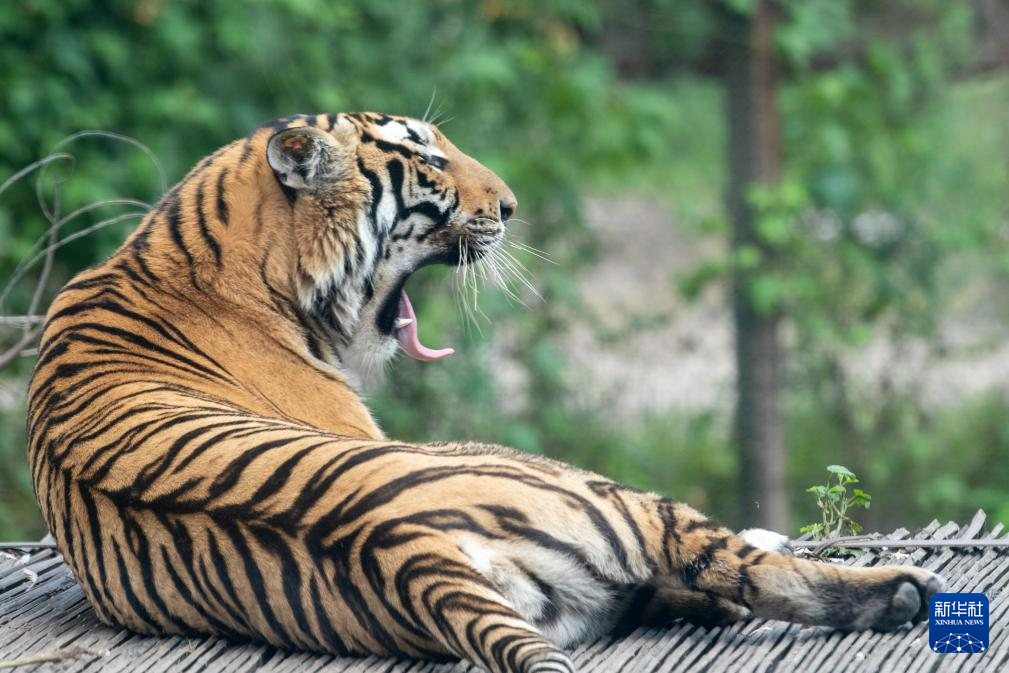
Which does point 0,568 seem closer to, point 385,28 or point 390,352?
point 390,352

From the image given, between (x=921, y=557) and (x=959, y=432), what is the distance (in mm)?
3962

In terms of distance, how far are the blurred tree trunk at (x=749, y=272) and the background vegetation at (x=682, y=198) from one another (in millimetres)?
14

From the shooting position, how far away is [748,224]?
20.1ft

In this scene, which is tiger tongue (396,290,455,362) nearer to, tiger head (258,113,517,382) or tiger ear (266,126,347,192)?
tiger head (258,113,517,382)

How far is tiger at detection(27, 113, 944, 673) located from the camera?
2094 millimetres

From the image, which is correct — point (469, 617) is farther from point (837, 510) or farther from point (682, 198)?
point (682, 198)

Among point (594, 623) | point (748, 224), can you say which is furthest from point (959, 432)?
point (594, 623)

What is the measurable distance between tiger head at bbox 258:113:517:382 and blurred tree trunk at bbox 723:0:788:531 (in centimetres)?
322

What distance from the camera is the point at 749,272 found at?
6117 millimetres

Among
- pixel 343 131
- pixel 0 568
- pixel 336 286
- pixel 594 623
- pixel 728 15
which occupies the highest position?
pixel 728 15

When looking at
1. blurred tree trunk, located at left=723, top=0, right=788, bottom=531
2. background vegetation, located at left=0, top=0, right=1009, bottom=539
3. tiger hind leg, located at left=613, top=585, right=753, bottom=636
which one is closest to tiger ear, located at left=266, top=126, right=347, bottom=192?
tiger hind leg, located at left=613, top=585, right=753, bottom=636

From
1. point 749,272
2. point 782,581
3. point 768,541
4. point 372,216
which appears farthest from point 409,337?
point 749,272

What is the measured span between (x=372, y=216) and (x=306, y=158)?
19 centimetres

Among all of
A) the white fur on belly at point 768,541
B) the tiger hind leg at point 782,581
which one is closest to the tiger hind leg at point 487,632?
the tiger hind leg at point 782,581
